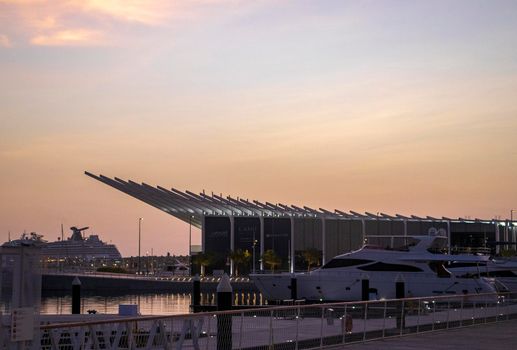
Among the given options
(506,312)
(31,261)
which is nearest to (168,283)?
(506,312)

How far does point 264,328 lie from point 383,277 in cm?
3962

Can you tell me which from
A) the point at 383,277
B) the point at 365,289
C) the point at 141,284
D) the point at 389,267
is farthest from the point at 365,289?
the point at 141,284

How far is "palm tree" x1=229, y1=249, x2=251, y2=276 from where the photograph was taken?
101 meters

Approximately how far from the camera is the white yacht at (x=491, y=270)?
190 feet

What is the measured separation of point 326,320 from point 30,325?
32.1 ft

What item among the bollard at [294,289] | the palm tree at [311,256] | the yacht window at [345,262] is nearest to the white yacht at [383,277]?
the yacht window at [345,262]

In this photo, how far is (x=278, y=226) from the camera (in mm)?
104312

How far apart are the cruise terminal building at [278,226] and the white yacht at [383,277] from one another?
41646 millimetres

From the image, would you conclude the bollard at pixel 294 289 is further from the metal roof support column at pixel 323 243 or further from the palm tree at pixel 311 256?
the metal roof support column at pixel 323 243

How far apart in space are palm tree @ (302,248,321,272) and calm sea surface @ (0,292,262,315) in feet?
63.5

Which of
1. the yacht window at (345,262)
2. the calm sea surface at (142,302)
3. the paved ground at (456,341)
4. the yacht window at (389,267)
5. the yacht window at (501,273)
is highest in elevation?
the yacht window at (345,262)

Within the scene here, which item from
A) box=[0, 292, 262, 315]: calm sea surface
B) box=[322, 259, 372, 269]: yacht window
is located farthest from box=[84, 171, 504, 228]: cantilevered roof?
box=[322, 259, 372, 269]: yacht window

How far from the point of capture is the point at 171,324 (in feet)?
57.5

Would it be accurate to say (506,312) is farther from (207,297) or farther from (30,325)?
(207,297)
